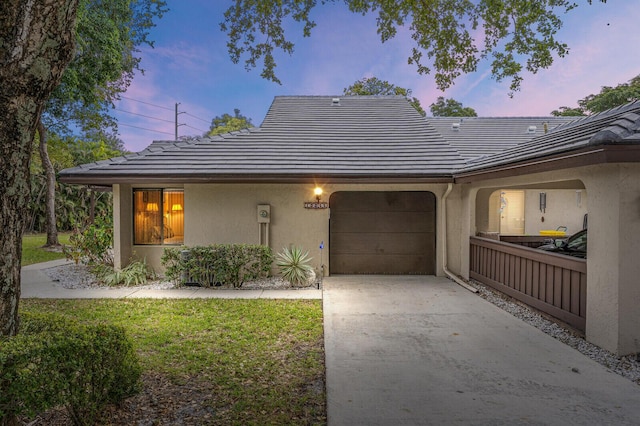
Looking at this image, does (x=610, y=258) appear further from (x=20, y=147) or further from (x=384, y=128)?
(x=384, y=128)

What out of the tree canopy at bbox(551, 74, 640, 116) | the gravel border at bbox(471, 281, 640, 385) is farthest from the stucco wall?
the tree canopy at bbox(551, 74, 640, 116)

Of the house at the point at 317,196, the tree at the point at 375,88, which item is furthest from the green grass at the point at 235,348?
the tree at the point at 375,88

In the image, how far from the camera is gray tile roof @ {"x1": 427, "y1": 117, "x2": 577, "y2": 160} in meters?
12.0

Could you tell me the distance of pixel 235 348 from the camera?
14.9 ft

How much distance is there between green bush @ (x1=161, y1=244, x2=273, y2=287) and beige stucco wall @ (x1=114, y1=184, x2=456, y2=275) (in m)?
0.95

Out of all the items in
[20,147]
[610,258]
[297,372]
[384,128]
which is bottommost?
[297,372]

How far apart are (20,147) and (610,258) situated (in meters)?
5.91

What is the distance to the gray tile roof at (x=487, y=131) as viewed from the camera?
12023 mm

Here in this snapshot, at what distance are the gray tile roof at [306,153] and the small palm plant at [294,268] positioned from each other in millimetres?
1726

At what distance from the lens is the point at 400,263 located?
9352 millimetres

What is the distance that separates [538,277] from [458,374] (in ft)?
9.94

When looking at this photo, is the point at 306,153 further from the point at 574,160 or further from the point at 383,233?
the point at 574,160

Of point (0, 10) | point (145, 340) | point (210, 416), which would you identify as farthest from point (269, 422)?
point (0, 10)

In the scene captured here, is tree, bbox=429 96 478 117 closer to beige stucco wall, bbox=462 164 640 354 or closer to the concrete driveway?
the concrete driveway
